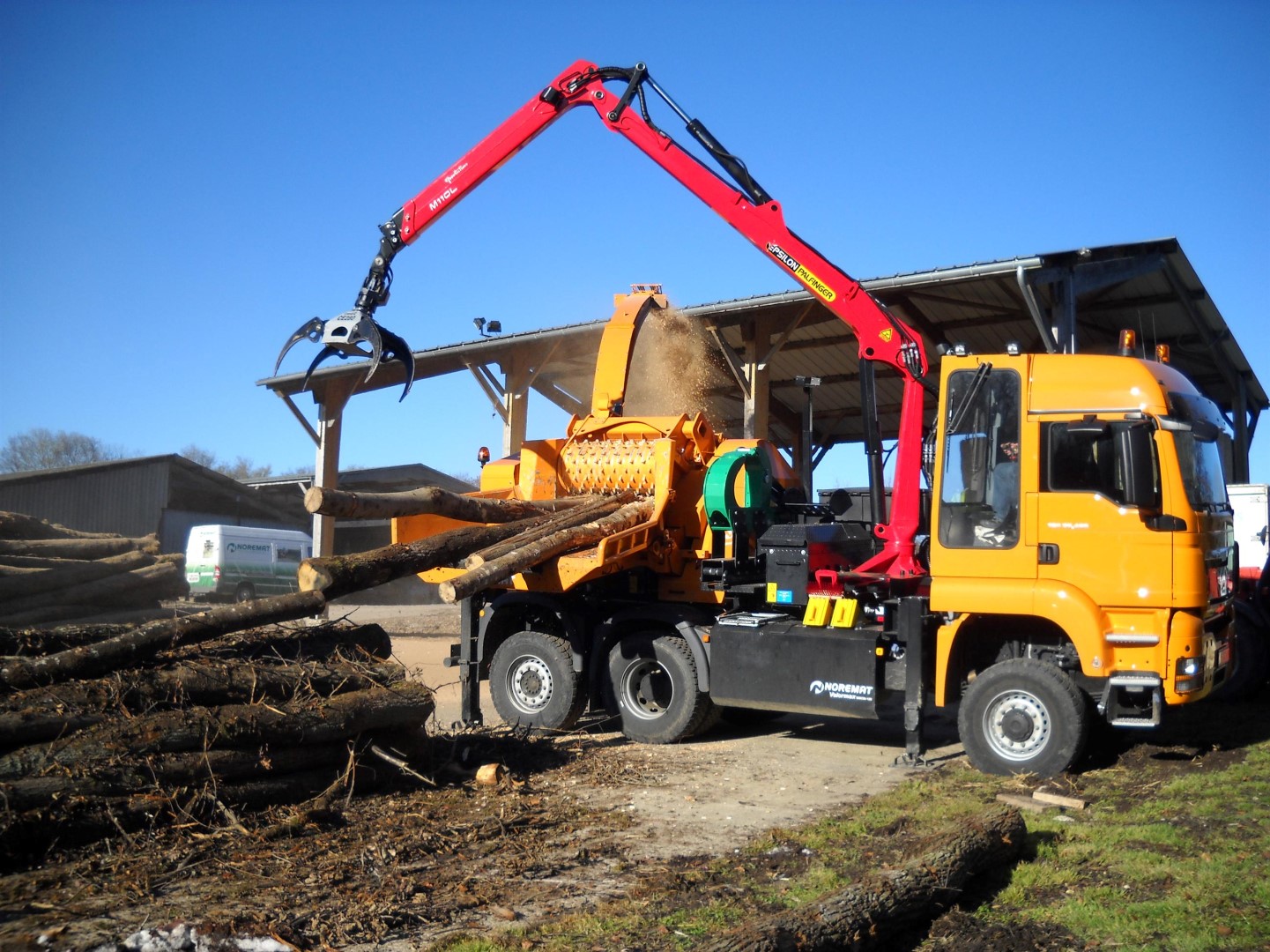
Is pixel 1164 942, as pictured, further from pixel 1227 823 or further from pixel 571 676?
pixel 571 676

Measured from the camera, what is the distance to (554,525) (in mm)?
9852

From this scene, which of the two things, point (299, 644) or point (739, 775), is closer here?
point (299, 644)

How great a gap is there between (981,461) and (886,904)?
14.1 ft

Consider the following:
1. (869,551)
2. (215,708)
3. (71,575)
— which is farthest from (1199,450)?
Answer: (71,575)

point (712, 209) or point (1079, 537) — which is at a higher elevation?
point (712, 209)

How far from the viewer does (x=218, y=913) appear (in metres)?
5.03

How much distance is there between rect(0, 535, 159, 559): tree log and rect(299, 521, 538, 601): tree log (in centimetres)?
1186

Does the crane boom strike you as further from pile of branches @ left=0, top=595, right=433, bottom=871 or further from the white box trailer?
the white box trailer

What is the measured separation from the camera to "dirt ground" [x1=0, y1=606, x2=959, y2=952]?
491 cm

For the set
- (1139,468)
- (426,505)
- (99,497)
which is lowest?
(426,505)

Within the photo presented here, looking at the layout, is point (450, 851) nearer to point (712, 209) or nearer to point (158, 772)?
point (158, 772)

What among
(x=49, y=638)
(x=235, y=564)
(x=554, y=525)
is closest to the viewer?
(x=49, y=638)

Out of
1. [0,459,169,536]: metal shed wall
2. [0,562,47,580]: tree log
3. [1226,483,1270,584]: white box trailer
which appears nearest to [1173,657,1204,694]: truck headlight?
[1226,483,1270,584]: white box trailer

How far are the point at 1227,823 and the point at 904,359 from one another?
4849mm
